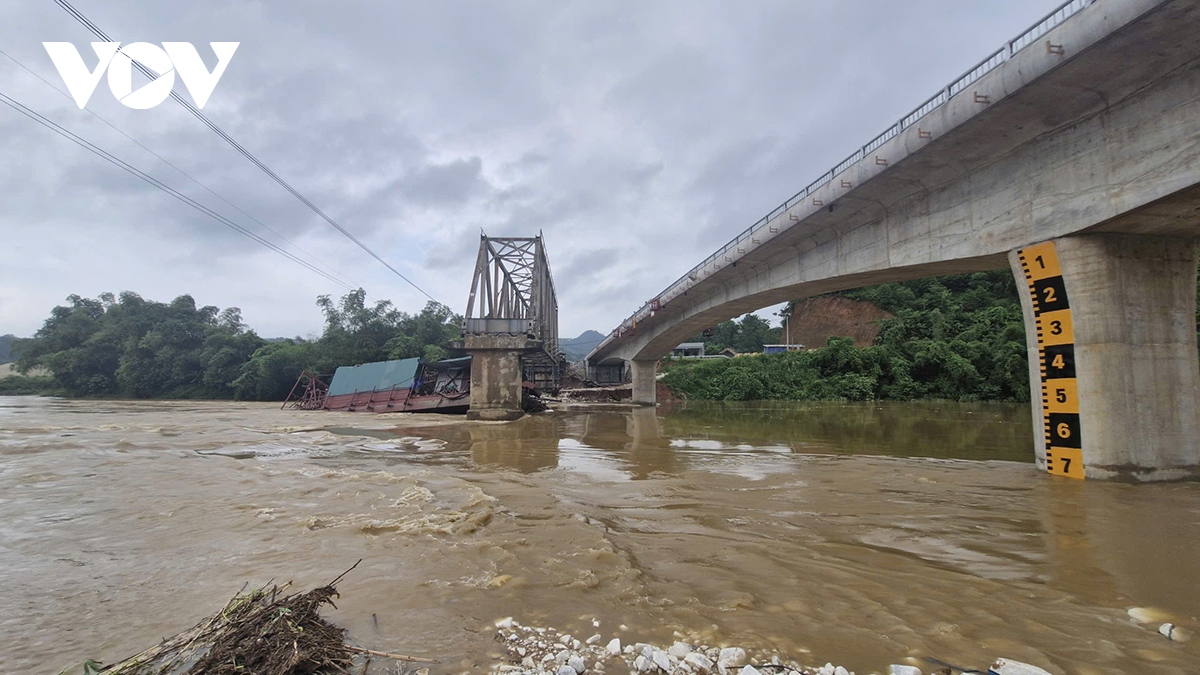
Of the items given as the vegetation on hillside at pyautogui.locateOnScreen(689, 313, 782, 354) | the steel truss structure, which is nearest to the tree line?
the steel truss structure

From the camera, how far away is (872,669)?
10.2 ft

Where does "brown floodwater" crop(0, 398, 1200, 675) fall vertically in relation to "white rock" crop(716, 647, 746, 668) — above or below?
below

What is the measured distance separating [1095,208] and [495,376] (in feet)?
75.7

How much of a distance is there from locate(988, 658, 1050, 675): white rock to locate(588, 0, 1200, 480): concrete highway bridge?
347 inches

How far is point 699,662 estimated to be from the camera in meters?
3.18

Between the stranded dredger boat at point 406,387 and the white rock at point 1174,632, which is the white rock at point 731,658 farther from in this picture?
the stranded dredger boat at point 406,387

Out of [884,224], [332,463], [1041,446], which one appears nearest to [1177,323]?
[1041,446]

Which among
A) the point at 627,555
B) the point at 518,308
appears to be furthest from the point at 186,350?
the point at 627,555

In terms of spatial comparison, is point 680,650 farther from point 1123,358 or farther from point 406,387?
point 406,387

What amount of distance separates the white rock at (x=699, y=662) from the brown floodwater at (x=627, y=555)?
277 mm

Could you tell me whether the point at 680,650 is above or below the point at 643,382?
below

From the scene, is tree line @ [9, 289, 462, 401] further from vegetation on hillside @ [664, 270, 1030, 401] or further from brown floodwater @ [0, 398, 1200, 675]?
brown floodwater @ [0, 398, 1200, 675]

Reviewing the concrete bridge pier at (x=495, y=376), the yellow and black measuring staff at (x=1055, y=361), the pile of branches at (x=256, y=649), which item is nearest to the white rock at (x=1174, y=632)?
the pile of branches at (x=256, y=649)

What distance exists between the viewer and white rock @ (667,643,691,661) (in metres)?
3.26
